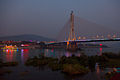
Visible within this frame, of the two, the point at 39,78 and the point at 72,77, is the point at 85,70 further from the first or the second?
the point at 39,78

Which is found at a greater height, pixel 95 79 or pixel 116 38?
pixel 116 38

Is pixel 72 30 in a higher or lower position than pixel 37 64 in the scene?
higher

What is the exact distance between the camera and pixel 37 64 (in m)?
13.5

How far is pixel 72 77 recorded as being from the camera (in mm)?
9336

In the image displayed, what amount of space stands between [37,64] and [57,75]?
13.3ft

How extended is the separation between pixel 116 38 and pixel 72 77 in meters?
21.4

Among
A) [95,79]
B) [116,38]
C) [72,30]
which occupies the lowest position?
[95,79]

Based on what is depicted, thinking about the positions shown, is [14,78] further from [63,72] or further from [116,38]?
[116,38]

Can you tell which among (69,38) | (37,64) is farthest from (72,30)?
(37,64)

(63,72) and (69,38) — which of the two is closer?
(63,72)

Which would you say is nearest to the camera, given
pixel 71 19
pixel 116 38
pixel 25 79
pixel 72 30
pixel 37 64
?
pixel 25 79

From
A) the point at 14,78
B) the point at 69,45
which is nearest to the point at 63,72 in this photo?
the point at 14,78

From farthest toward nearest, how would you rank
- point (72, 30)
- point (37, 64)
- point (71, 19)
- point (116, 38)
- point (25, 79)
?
point (71, 19) → point (72, 30) → point (116, 38) → point (37, 64) → point (25, 79)

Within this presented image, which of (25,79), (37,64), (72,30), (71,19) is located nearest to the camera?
(25,79)
